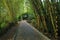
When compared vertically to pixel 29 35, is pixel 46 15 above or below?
above

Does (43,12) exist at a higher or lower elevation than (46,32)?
higher

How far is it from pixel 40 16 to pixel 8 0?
12.0ft

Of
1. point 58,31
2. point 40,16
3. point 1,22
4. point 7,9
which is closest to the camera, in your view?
point 58,31

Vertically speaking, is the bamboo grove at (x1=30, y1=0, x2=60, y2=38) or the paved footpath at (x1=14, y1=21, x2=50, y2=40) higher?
the bamboo grove at (x1=30, y1=0, x2=60, y2=38)

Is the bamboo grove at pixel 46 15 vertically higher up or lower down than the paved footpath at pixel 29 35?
higher up

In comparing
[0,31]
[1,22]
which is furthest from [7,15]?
[0,31]

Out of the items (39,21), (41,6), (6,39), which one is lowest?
(6,39)

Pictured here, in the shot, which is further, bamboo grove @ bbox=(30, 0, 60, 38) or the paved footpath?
bamboo grove @ bbox=(30, 0, 60, 38)

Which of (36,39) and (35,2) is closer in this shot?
(36,39)

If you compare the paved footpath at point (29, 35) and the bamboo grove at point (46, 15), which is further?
the bamboo grove at point (46, 15)

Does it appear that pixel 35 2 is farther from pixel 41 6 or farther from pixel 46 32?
pixel 46 32

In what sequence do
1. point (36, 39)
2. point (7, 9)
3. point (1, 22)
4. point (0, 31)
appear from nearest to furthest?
point (36, 39) < point (0, 31) < point (1, 22) < point (7, 9)

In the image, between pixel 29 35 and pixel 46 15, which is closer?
pixel 46 15

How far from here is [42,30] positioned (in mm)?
7645
